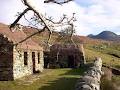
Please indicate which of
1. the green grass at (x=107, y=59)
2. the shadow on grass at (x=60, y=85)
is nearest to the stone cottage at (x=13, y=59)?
the shadow on grass at (x=60, y=85)

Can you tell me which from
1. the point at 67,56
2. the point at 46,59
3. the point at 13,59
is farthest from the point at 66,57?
the point at 13,59

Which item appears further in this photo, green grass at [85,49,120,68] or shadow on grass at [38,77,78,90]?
green grass at [85,49,120,68]

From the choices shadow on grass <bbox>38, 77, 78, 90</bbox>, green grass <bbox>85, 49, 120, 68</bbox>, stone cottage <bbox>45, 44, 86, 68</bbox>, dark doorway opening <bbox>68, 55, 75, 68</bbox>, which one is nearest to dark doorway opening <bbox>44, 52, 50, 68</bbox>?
stone cottage <bbox>45, 44, 86, 68</bbox>

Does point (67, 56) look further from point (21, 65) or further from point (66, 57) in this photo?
point (21, 65)

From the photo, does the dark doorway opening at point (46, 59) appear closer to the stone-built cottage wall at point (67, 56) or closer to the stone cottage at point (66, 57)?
the stone cottage at point (66, 57)

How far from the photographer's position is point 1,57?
3122 cm

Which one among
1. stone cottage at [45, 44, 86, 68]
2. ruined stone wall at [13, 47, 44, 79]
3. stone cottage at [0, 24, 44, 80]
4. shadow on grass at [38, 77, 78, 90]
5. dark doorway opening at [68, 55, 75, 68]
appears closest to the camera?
shadow on grass at [38, 77, 78, 90]

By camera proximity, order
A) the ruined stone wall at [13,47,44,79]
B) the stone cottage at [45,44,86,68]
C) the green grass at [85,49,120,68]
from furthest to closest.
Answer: the green grass at [85,49,120,68] < the stone cottage at [45,44,86,68] < the ruined stone wall at [13,47,44,79]

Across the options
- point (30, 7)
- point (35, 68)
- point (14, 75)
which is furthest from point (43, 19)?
point (35, 68)

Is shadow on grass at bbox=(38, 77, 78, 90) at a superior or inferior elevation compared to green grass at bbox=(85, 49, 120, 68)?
inferior

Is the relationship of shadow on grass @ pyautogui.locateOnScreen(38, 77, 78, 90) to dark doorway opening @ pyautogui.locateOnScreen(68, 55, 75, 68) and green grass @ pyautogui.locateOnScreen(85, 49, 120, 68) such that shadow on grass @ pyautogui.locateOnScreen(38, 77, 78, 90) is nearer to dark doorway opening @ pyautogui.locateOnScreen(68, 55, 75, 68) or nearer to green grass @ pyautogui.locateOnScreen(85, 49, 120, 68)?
dark doorway opening @ pyautogui.locateOnScreen(68, 55, 75, 68)

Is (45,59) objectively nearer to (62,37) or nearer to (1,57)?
(1,57)

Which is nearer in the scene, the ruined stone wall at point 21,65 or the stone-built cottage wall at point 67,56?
the ruined stone wall at point 21,65

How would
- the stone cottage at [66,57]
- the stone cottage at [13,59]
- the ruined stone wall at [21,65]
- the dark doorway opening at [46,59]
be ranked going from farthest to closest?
the dark doorway opening at [46,59] < the stone cottage at [66,57] < the ruined stone wall at [21,65] < the stone cottage at [13,59]
